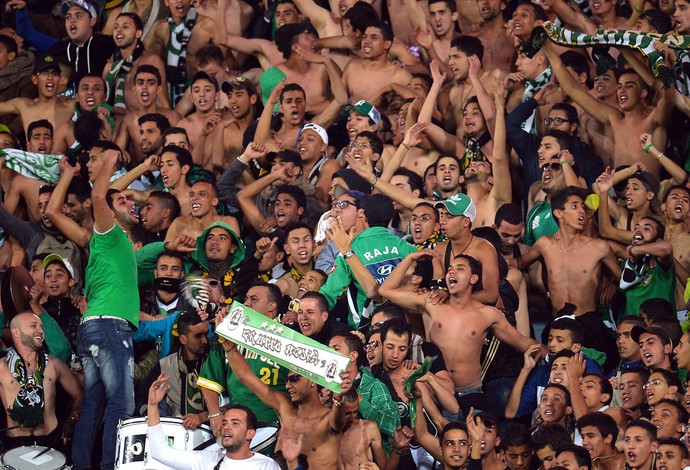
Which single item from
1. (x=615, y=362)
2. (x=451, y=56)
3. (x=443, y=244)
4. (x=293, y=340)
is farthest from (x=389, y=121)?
(x=293, y=340)

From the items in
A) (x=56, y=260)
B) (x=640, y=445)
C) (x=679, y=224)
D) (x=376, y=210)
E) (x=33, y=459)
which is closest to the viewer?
(x=640, y=445)

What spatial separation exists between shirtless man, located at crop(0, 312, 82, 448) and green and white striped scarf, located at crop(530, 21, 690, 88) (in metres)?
4.52

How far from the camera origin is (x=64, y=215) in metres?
13.0

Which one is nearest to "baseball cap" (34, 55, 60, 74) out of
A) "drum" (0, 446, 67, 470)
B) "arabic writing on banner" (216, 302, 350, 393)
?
"drum" (0, 446, 67, 470)

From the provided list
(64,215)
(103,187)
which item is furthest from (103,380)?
(64,215)

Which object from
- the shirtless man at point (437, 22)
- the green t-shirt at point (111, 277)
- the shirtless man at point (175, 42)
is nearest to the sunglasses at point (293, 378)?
the green t-shirt at point (111, 277)

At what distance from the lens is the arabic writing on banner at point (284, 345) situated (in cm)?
1019

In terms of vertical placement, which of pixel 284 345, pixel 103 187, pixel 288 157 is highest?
pixel 103 187

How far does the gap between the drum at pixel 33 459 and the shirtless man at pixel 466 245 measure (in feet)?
9.72

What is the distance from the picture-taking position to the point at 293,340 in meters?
10.4

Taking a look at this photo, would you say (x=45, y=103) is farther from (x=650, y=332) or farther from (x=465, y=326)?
(x=650, y=332)

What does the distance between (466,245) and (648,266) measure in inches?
51.6

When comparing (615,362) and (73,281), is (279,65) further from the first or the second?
(615,362)

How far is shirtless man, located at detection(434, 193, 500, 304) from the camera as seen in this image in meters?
11.6
